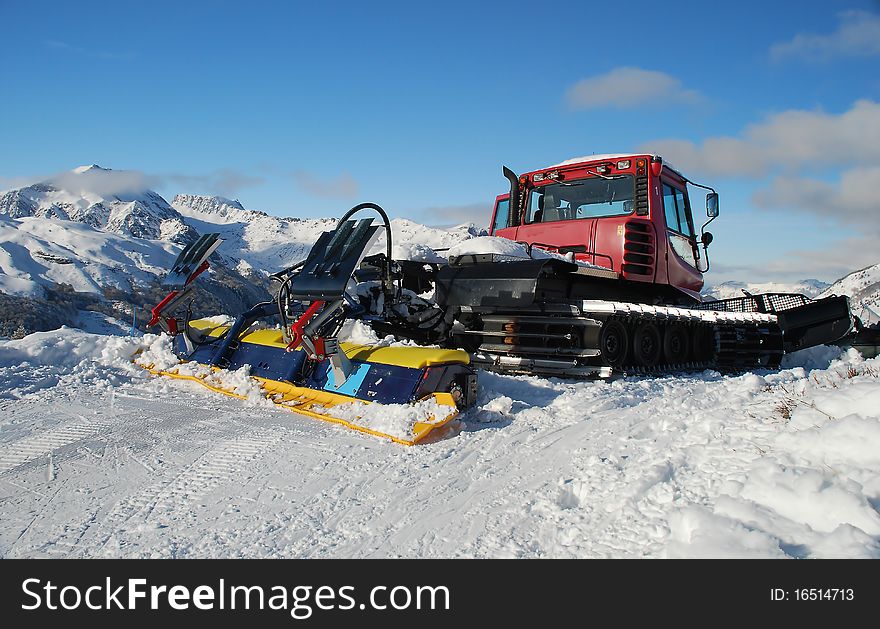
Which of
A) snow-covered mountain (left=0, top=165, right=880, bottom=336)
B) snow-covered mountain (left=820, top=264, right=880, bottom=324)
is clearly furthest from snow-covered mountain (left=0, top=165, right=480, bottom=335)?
snow-covered mountain (left=820, top=264, right=880, bottom=324)

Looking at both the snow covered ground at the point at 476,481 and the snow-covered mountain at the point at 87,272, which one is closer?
the snow covered ground at the point at 476,481

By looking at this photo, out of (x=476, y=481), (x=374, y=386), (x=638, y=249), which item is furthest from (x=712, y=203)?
(x=476, y=481)

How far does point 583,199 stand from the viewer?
8.70 metres

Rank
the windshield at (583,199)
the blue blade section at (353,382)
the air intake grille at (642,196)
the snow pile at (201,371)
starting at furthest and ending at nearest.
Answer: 1. the windshield at (583,199)
2. the air intake grille at (642,196)
3. the snow pile at (201,371)
4. the blue blade section at (353,382)

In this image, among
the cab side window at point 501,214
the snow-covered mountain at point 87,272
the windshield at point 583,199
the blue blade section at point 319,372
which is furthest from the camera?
the snow-covered mountain at point 87,272

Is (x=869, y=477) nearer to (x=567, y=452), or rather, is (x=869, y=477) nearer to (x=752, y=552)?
(x=752, y=552)

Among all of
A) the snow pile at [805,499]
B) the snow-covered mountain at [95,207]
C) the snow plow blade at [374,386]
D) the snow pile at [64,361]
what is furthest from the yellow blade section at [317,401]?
the snow-covered mountain at [95,207]

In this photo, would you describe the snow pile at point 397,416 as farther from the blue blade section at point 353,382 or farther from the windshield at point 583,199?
the windshield at point 583,199

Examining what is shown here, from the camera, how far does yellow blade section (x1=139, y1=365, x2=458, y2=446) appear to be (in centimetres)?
434

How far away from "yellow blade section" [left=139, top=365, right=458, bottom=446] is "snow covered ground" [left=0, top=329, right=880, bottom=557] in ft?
0.38

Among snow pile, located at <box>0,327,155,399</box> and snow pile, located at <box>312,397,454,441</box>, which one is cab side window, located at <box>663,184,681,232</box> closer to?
snow pile, located at <box>312,397,454,441</box>

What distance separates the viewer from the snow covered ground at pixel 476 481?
2.51 m

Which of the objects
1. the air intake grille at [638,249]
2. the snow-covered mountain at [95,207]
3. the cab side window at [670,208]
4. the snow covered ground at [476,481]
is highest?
the snow-covered mountain at [95,207]
